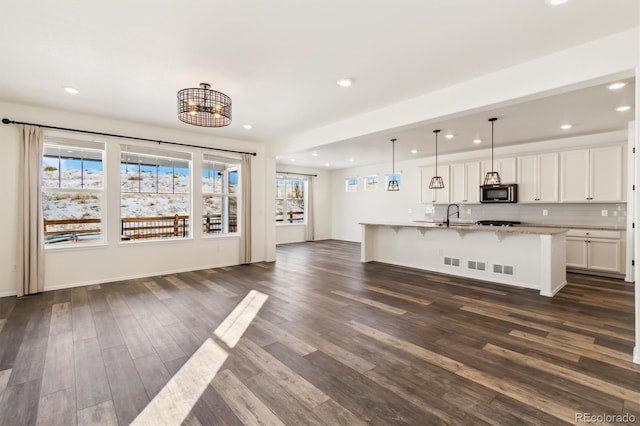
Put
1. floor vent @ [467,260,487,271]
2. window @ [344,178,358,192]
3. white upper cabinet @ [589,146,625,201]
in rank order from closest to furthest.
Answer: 1. floor vent @ [467,260,487,271]
2. white upper cabinet @ [589,146,625,201]
3. window @ [344,178,358,192]

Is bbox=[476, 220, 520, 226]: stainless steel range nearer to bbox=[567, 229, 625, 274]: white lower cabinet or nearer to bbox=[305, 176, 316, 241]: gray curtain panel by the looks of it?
bbox=[567, 229, 625, 274]: white lower cabinet

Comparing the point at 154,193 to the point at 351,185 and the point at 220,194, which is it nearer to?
the point at 220,194

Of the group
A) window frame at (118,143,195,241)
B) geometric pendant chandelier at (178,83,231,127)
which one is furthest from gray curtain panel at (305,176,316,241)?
geometric pendant chandelier at (178,83,231,127)

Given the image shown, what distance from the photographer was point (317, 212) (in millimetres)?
11305

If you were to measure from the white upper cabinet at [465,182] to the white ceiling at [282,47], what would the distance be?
2688mm

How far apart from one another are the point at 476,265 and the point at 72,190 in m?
6.91

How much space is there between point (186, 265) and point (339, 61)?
4.83 m

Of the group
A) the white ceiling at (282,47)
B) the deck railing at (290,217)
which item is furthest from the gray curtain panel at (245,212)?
the deck railing at (290,217)

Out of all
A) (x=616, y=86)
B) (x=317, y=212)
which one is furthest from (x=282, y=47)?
(x=317, y=212)

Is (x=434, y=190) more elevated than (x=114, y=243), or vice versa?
(x=434, y=190)

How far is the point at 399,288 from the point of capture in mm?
4703

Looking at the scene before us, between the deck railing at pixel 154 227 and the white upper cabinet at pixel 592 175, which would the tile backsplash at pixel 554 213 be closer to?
the white upper cabinet at pixel 592 175

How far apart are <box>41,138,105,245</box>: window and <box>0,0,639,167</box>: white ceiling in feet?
2.46

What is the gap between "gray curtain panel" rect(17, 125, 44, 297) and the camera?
4375 millimetres
